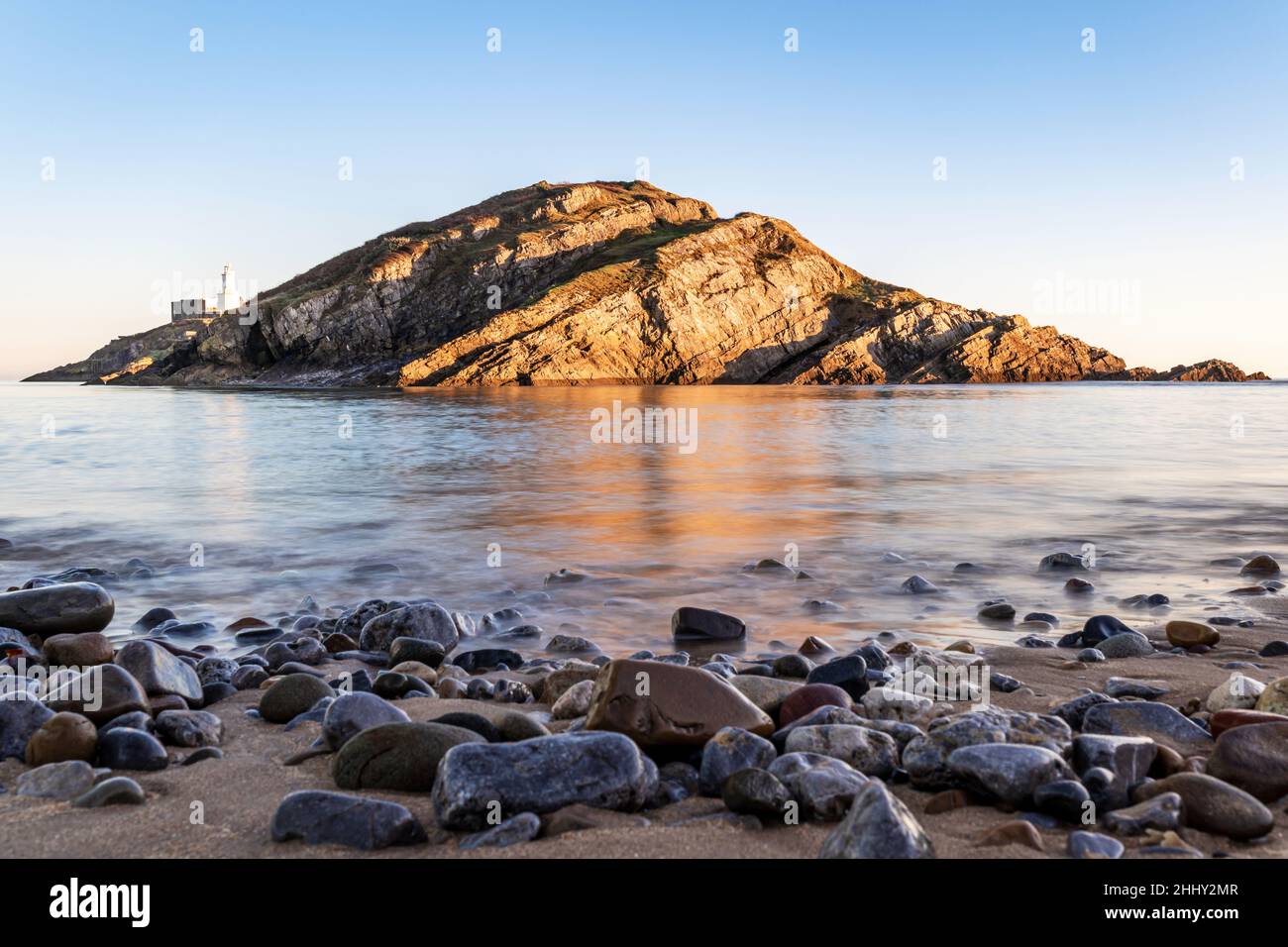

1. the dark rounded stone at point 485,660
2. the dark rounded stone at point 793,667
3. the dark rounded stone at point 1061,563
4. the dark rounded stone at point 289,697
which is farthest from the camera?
the dark rounded stone at point 1061,563

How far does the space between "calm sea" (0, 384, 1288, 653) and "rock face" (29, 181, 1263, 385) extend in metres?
82.0

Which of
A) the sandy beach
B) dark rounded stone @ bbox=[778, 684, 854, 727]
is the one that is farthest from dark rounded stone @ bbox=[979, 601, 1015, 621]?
the sandy beach

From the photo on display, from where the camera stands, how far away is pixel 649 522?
14.4m

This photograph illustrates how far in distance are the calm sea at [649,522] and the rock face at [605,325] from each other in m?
82.0

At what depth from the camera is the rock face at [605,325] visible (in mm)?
112750

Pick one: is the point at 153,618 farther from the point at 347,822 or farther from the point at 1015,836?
the point at 1015,836

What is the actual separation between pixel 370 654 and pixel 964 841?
502cm

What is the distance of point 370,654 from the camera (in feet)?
23.9

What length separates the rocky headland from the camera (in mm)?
3656

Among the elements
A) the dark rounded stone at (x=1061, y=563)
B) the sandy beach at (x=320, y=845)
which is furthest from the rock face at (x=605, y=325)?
the sandy beach at (x=320, y=845)

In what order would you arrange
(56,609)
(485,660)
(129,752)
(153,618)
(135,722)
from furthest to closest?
1. (153,618)
2. (56,609)
3. (485,660)
4. (135,722)
5. (129,752)

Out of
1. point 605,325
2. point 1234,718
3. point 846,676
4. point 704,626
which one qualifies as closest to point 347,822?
point 846,676

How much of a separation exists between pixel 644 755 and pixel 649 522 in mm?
10128

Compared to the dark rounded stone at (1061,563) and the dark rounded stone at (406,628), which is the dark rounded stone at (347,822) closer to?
the dark rounded stone at (406,628)
